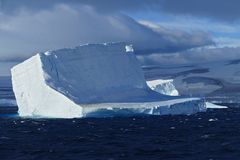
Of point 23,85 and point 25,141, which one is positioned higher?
point 23,85

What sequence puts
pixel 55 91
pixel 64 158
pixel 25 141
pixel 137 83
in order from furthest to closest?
pixel 137 83 < pixel 55 91 < pixel 25 141 < pixel 64 158

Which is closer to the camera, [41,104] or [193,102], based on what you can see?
[41,104]

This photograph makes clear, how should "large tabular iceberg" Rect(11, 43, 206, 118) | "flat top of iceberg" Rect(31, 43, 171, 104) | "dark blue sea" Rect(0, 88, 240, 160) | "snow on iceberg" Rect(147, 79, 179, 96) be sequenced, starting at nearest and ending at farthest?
1. "dark blue sea" Rect(0, 88, 240, 160)
2. "large tabular iceberg" Rect(11, 43, 206, 118)
3. "flat top of iceberg" Rect(31, 43, 171, 104)
4. "snow on iceberg" Rect(147, 79, 179, 96)

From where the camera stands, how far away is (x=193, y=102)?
62094 mm

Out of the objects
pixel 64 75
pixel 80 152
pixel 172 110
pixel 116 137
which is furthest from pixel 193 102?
pixel 80 152

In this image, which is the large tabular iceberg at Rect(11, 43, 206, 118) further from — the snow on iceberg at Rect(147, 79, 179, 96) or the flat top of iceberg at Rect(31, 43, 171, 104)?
the snow on iceberg at Rect(147, 79, 179, 96)

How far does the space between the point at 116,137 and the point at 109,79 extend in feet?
93.1

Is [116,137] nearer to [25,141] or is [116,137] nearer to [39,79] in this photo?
[25,141]

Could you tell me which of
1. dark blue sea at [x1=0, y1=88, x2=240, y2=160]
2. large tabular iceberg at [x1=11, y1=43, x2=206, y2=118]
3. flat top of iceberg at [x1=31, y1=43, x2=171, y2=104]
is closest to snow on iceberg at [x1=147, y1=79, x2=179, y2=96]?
flat top of iceberg at [x1=31, y1=43, x2=171, y2=104]

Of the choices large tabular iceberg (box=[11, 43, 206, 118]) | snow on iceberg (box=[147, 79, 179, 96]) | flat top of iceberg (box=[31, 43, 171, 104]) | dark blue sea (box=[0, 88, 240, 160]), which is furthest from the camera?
snow on iceberg (box=[147, 79, 179, 96])

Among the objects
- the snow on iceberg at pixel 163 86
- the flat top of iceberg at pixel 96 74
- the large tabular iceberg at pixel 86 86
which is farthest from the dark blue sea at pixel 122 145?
the snow on iceberg at pixel 163 86

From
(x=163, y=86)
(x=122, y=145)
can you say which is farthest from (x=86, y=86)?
(x=122, y=145)

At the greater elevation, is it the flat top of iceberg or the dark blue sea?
the flat top of iceberg

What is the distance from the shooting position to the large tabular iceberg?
2231 inches
